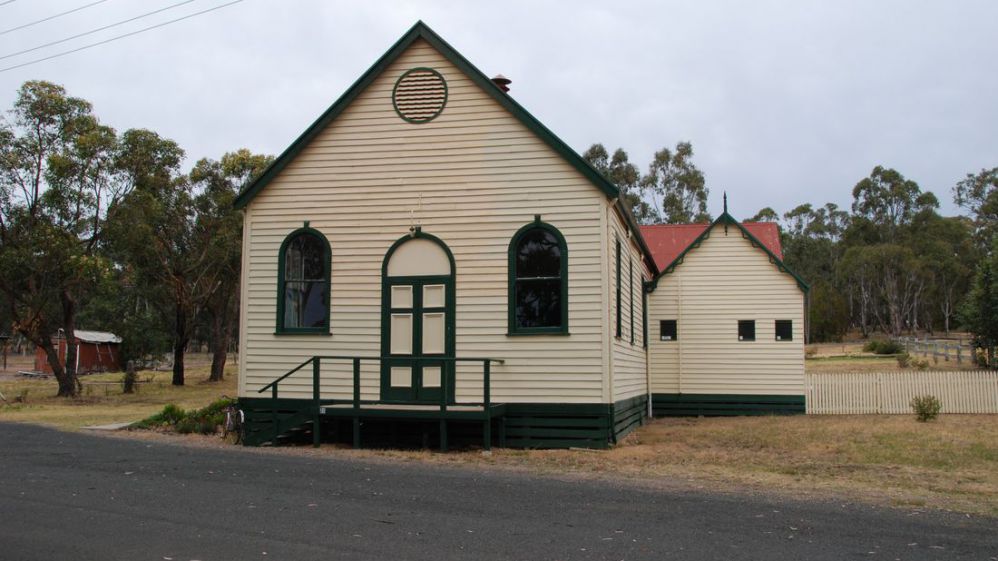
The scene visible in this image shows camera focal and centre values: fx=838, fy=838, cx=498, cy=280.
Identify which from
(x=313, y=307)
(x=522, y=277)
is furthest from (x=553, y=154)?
(x=313, y=307)

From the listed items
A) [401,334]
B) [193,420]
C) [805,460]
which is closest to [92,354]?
[193,420]

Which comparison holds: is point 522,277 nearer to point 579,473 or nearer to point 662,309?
point 579,473

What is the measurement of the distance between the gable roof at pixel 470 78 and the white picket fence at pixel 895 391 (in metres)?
10.2

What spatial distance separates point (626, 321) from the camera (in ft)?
58.8

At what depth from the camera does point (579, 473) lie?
11.9 m

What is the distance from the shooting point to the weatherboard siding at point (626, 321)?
1525cm

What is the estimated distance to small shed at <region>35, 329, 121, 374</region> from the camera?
53281mm

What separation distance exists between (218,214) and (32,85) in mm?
12972

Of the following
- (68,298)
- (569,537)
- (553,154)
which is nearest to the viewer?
(569,537)

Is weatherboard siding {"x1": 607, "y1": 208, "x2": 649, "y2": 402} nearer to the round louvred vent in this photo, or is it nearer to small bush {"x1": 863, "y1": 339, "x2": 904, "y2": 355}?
the round louvred vent

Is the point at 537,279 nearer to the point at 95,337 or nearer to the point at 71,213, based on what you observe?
the point at 71,213

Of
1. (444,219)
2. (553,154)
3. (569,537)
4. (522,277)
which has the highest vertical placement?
(553,154)

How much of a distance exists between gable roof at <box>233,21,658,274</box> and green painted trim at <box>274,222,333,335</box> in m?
1.19

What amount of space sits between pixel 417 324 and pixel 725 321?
1083cm
